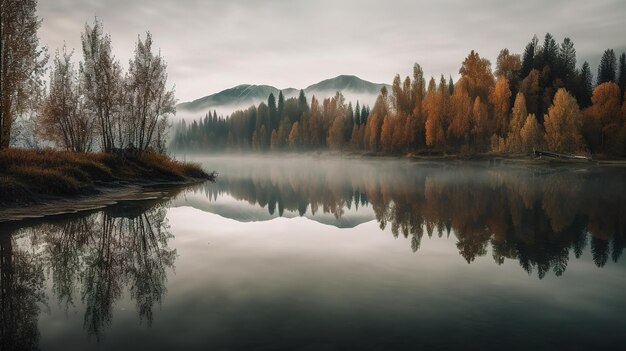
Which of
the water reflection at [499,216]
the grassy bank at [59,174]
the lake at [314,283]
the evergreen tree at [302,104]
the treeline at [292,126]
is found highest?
the evergreen tree at [302,104]

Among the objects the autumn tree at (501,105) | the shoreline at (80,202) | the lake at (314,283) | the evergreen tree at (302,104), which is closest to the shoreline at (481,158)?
the autumn tree at (501,105)

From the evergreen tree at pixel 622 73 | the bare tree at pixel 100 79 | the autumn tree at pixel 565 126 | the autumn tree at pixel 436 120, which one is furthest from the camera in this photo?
the evergreen tree at pixel 622 73

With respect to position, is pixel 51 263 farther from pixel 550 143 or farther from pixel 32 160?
pixel 550 143

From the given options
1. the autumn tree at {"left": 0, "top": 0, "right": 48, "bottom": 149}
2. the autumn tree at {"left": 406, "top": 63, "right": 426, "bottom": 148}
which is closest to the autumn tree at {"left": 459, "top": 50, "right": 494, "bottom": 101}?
the autumn tree at {"left": 406, "top": 63, "right": 426, "bottom": 148}

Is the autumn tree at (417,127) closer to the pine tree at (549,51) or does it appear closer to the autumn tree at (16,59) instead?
the pine tree at (549,51)

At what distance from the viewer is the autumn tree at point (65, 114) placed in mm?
32250

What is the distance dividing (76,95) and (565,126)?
70.0 m

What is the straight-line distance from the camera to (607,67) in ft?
300

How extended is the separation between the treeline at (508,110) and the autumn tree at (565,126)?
0.46ft

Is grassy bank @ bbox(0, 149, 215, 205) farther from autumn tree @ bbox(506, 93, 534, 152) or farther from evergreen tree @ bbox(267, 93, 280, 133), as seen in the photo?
evergreen tree @ bbox(267, 93, 280, 133)

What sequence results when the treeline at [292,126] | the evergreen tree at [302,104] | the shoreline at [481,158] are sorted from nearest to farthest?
1. the shoreline at [481,158]
2. the treeline at [292,126]
3. the evergreen tree at [302,104]

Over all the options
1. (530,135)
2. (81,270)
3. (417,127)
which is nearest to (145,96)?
(81,270)

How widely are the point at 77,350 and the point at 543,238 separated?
12675mm

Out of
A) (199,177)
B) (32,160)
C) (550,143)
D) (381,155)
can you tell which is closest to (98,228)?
(32,160)
